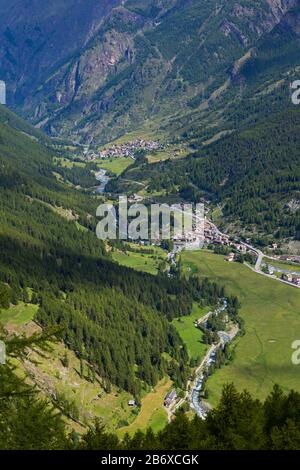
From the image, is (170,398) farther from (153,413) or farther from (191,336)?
(191,336)

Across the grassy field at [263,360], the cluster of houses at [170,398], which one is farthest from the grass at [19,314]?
the grassy field at [263,360]

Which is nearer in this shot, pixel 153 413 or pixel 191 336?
pixel 153 413

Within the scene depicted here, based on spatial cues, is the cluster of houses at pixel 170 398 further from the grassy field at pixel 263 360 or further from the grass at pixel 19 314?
the grass at pixel 19 314

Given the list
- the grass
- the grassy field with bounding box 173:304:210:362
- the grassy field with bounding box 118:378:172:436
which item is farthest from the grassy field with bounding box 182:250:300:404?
the grass

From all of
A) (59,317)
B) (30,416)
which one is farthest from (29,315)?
(30,416)

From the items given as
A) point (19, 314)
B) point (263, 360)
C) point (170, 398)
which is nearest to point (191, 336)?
point (263, 360)

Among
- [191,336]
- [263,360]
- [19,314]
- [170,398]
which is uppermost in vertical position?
[19,314]
